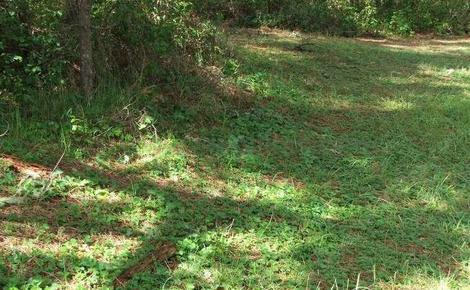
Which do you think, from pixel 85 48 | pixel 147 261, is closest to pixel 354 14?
pixel 85 48

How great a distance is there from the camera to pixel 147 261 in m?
3.40

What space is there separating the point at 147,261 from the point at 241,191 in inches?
55.6

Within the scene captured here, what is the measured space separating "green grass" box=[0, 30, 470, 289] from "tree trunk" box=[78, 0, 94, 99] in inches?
10.9

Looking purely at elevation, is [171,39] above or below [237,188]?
above

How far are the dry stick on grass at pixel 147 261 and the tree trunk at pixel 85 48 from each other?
8.54 feet

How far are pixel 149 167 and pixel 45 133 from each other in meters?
1.06

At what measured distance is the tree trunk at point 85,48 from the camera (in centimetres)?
562

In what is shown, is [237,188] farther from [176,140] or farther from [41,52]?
[41,52]

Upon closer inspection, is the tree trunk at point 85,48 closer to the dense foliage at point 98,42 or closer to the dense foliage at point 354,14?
the dense foliage at point 98,42

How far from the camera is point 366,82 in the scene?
29.0 feet

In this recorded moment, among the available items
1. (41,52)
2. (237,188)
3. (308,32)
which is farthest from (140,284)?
(308,32)

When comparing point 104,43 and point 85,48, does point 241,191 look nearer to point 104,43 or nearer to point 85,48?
point 85,48

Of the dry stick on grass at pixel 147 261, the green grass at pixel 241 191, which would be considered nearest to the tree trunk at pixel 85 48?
the green grass at pixel 241 191

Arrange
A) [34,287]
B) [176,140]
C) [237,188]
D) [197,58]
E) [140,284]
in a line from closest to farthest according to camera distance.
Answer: [34,287], [140,284], [237,188], [176,140], [197,58]
